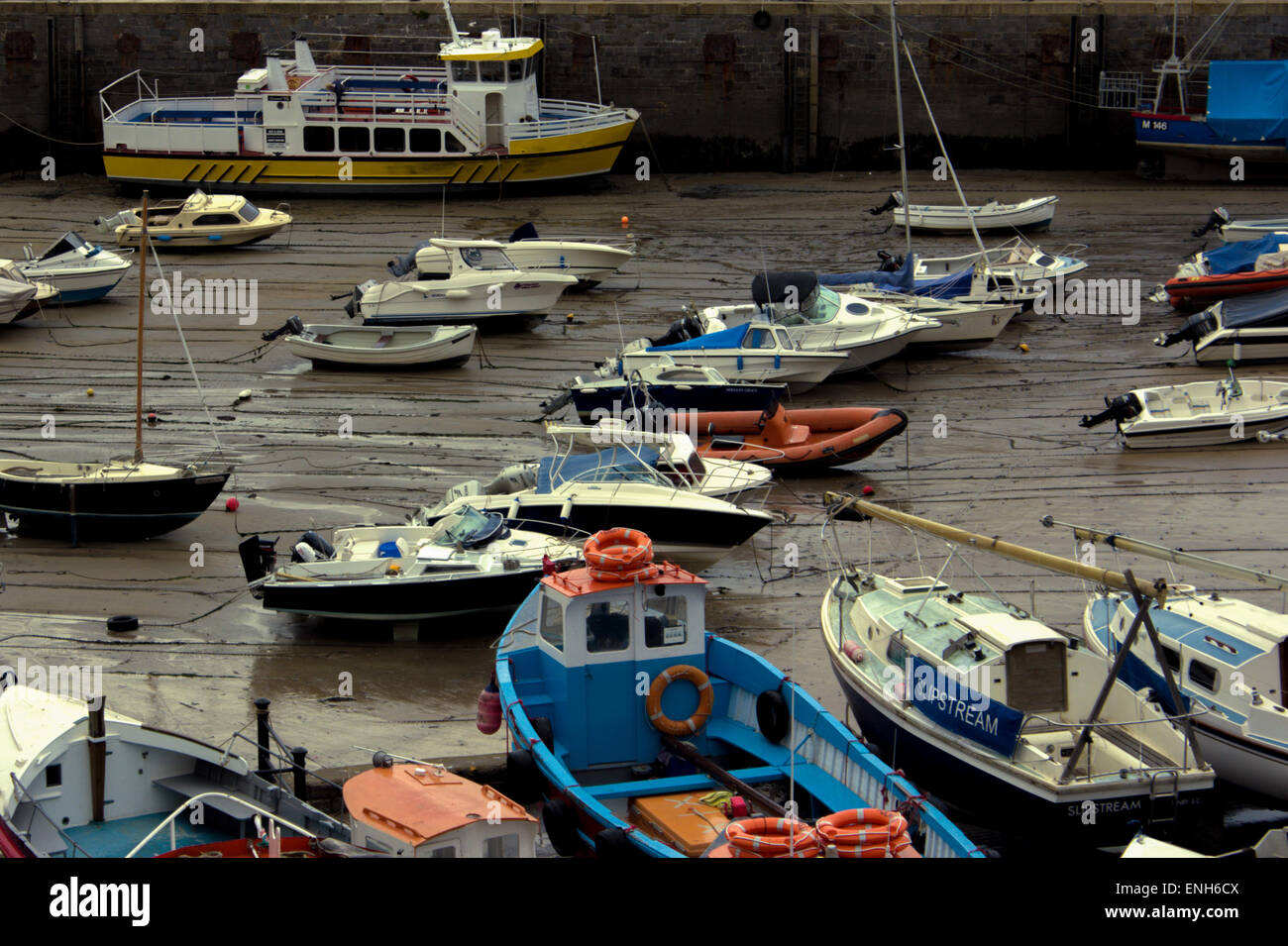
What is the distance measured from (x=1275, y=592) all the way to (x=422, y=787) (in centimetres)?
962

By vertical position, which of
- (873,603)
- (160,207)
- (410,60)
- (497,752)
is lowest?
(497,752)

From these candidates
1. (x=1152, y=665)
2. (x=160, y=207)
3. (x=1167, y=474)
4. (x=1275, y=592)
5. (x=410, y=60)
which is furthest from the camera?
(x=410, y=60)

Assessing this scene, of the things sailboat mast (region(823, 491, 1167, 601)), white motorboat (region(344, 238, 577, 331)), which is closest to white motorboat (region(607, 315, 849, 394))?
white motorboat (region(344, 238, 577, 331))

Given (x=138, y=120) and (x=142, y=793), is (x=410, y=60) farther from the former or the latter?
(x=142, y=793)

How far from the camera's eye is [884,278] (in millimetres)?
27484

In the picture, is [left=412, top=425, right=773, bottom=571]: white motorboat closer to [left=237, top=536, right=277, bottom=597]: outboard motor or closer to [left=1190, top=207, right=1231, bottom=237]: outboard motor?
[left=237, top=536, right=277, bottom=597]: outboard motor

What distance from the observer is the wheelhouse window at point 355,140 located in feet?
122

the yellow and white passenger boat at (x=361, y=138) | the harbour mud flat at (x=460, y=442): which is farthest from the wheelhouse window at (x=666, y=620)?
the yellow and white passenger boat at (x=361, y=138)

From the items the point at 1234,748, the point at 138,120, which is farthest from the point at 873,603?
the point at 138,120

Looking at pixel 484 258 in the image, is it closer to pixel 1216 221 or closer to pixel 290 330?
pixel 290 330

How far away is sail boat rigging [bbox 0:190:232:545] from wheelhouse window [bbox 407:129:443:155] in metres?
19.5

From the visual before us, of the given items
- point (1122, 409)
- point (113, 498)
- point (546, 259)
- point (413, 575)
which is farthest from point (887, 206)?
point (413, 575)

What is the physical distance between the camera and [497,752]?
13.4m

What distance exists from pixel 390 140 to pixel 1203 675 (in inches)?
1097
